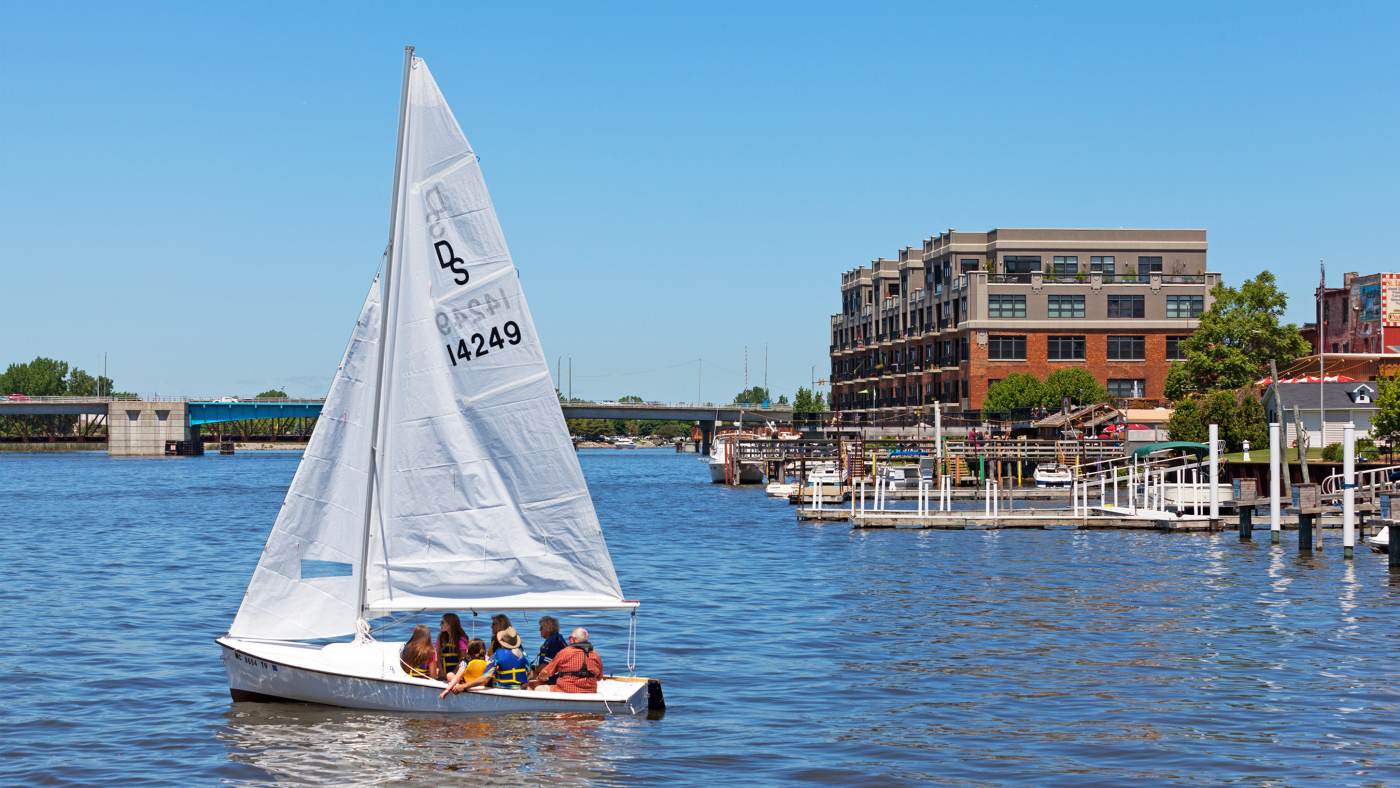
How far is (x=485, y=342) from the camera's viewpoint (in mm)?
24141

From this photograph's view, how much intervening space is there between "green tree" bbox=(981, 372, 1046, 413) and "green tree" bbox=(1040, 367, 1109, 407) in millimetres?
604

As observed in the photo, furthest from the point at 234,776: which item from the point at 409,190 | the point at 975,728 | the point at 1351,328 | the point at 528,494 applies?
the point at 1351,328

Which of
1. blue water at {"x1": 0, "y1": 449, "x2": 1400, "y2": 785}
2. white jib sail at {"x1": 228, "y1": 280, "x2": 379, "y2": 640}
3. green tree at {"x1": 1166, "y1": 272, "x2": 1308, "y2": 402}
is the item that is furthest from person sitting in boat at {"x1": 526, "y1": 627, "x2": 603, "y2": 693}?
green tree at {"x1": 1166, "y1": 272, "x2": 1308, "y2": 402}

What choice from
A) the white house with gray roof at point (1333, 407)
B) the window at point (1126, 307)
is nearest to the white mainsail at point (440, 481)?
the white house with gray roof at point (1333, 407)

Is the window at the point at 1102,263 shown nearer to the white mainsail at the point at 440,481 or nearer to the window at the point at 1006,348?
the window at the point at 1006,348

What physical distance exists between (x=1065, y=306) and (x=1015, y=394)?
39.6ft

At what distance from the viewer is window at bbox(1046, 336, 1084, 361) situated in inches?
5468

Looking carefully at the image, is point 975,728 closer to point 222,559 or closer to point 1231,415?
point 222,559

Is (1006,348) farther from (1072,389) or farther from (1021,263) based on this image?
(1072,389)

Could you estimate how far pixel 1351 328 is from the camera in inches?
5389

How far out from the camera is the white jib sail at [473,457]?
24.0m

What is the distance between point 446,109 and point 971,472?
9343 cm

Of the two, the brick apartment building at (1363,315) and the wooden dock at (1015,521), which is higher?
the brick apartment building at (1363,315)

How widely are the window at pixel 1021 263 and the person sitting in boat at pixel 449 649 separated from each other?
12495 cm
